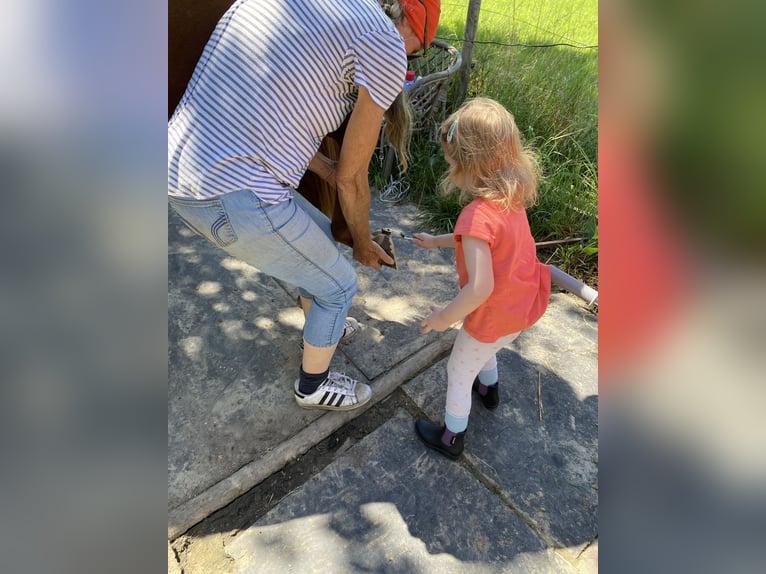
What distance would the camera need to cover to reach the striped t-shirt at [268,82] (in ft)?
4.91

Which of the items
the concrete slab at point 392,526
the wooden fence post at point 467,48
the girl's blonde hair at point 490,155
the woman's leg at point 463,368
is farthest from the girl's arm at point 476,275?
the wooden fence post at point 467,48

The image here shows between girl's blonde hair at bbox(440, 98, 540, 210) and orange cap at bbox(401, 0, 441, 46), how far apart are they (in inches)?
13.5

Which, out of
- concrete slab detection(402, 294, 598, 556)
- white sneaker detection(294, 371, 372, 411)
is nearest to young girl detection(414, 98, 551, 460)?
concrete slab detection(402, 294, 598, 556)

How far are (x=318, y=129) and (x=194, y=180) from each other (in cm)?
43

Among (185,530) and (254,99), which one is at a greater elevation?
(254,99)

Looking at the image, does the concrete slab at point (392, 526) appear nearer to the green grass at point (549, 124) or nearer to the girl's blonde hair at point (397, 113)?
the girl's blonde hair at point (397, 113)

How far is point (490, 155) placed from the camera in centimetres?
180

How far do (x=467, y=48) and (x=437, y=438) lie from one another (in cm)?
336

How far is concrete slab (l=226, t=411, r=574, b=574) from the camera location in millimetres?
1924

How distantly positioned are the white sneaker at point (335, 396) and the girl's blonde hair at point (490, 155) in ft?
3.72
